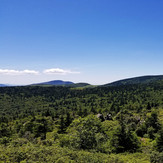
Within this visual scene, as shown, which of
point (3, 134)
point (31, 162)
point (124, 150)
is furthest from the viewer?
point (3, 134)

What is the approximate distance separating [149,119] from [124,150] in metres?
39.0

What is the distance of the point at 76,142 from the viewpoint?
109ft

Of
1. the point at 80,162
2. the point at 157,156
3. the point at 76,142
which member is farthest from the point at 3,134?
the point at 157,156

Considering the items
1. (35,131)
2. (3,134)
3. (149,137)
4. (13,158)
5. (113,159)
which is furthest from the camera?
(35,131)

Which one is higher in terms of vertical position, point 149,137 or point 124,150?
point 124,150

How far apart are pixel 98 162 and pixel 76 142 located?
44.5 ft

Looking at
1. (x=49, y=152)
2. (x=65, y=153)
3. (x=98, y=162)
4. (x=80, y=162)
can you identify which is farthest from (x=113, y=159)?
(x=49, y=152)

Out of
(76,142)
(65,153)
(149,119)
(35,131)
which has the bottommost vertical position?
(35,131)

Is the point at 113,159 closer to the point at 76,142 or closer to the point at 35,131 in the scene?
the point at 76,142

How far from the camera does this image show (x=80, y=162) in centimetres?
2078

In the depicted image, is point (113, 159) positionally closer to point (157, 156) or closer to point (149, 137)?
point (157, 156)

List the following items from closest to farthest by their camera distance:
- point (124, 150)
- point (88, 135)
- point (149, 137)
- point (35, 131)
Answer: point (88, 135) < point (124, 150) < point (149, 137) < point (35, 131)

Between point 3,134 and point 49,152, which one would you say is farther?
point 3,134

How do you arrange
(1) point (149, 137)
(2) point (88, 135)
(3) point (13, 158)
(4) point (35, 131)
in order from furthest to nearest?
(4) point (35, 131) → (1) point (149, 137) → (2) point (88, 135) → (3) point (13, 158)
